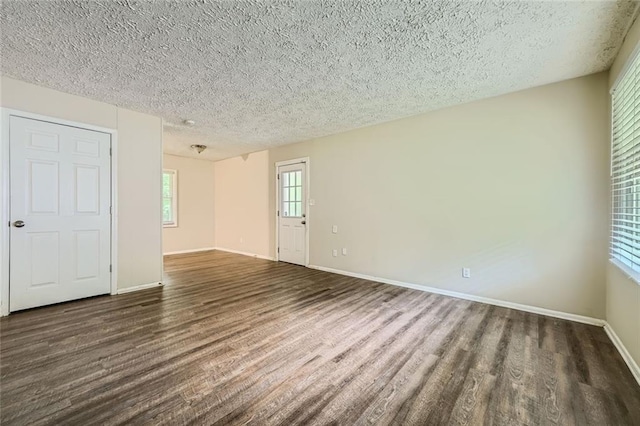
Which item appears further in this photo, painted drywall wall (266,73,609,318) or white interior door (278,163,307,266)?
white interior door (278,163,307,266)

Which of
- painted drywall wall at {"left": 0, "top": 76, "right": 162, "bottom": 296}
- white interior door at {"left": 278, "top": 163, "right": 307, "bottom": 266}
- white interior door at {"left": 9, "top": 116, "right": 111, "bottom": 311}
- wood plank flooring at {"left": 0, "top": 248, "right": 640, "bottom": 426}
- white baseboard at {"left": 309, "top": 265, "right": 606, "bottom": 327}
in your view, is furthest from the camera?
white interior door at {"left": 278, "top": 163, "right": 307, "bottom": 266}

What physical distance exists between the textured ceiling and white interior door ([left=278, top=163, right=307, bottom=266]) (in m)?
2.18

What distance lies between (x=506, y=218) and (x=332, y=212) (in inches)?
108

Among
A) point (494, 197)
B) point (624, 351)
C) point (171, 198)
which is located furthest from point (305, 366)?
point (171, 198)

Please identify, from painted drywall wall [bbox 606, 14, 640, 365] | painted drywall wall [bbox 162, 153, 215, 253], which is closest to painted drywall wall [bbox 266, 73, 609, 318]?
painted drywall wall [bbox 606, 14, 640, 365]

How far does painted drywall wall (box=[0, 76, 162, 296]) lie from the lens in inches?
136

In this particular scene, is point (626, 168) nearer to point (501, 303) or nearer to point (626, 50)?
point (626, 50)

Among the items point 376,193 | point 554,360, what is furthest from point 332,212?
point 554,360

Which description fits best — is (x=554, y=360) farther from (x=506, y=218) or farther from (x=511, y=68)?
(x=511, y=68)

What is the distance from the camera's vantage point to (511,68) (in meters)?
2.64

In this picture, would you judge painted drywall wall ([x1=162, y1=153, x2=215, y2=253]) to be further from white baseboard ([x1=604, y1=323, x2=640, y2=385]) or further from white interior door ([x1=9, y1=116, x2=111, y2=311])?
white baseboard ([x1=604, y1=323, x2=640, y2=385])

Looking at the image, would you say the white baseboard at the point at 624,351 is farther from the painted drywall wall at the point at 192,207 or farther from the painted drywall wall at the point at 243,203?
the painted drywall wall at the point at 192,207

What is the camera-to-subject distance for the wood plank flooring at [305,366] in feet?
5.14

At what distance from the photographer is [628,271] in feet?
6.85
